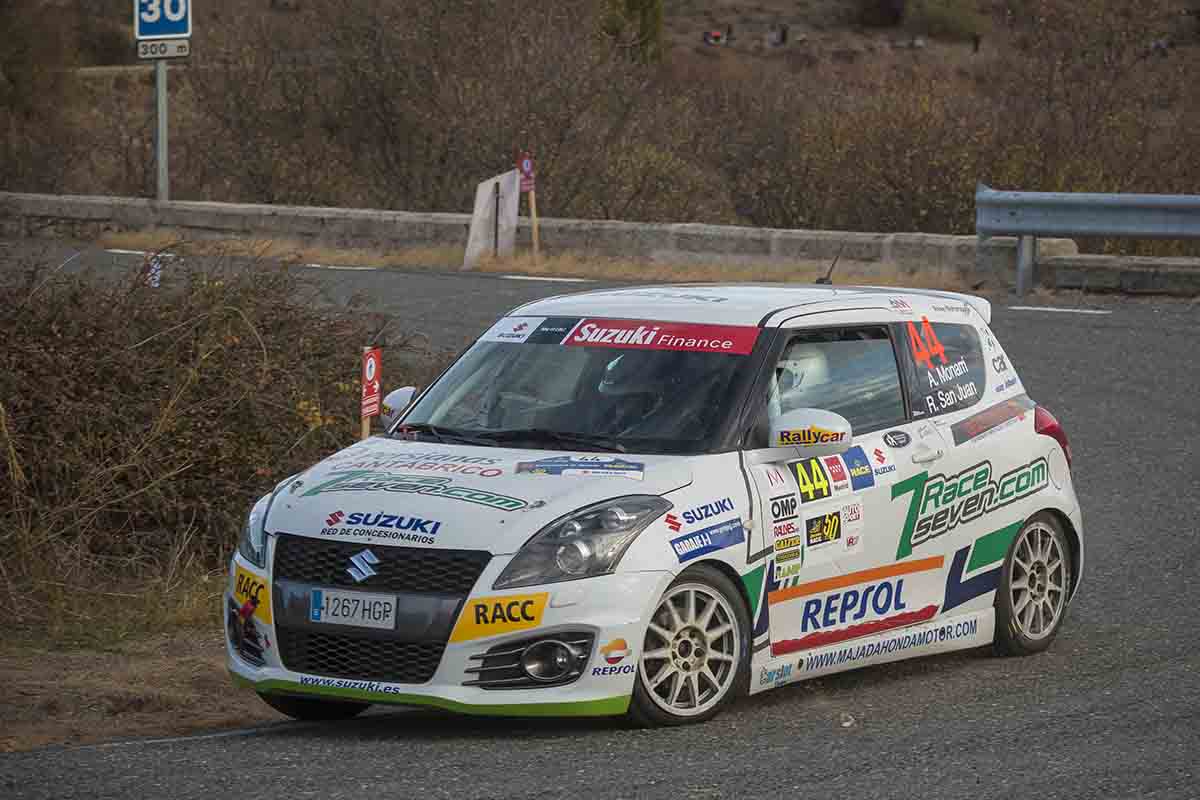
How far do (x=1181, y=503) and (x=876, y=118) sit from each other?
51.2 feet

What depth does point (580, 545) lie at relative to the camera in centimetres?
671

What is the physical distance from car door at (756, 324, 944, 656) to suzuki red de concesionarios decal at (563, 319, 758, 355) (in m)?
0.20

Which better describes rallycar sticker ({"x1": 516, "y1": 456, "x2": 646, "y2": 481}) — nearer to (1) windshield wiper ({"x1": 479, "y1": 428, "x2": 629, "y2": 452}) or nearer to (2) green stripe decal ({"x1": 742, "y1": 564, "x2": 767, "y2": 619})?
(1) windshield wiper ({"x1": 479, "y1": 428, "x2": 629, "y2": 452})

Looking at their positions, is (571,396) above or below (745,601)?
above

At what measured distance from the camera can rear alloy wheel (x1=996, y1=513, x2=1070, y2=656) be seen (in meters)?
8.43

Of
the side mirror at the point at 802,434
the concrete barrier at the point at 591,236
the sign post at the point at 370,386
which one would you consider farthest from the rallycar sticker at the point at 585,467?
the concrete barrier at the point at 591,236

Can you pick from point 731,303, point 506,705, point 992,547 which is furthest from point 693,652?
point 992,547

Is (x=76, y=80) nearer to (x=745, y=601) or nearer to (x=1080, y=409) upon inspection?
(x=1080, y=409)

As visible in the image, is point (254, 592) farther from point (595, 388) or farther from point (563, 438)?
point (595, 388)

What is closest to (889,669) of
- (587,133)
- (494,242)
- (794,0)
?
(494,242)

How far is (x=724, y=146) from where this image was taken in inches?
1378

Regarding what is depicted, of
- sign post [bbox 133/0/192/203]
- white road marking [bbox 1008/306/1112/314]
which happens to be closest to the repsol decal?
white road marking [bbox 1008/306/1112/314]

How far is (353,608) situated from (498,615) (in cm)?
53

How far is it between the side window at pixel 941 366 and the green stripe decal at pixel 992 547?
57cm
